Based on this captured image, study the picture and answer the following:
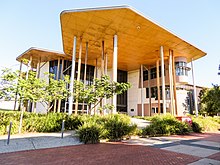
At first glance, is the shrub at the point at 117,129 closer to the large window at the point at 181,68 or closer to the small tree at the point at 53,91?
the small tree at the point at 53,91

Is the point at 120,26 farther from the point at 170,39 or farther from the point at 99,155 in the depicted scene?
the point at 99,155

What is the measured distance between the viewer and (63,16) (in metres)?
14.6

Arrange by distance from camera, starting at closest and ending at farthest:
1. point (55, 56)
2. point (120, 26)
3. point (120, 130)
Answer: point (120, 130), point (120, 26), point (55, 56)

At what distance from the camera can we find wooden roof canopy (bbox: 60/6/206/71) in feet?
47.6

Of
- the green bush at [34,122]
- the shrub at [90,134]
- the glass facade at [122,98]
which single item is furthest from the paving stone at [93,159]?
the glass facade at [122,98]

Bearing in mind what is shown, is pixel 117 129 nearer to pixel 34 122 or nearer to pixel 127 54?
pixel 34 122

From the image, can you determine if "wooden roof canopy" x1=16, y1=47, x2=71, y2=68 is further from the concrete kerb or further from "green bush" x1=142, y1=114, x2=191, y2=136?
"green bush" x1=142, y1=114, x2=191, y2=136

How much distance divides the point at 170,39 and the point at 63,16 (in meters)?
12.2

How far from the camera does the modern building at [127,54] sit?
15.5 metres

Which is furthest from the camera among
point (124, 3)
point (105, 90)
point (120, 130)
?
point (124, 3)

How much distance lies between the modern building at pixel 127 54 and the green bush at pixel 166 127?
168 inches

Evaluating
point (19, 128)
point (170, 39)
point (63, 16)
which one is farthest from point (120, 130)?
point (170, 39)

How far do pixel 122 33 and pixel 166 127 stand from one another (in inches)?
419

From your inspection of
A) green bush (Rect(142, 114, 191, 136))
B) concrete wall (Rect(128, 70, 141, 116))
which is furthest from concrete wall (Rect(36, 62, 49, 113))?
green bush (Rect(142, 114, 191, 136))
